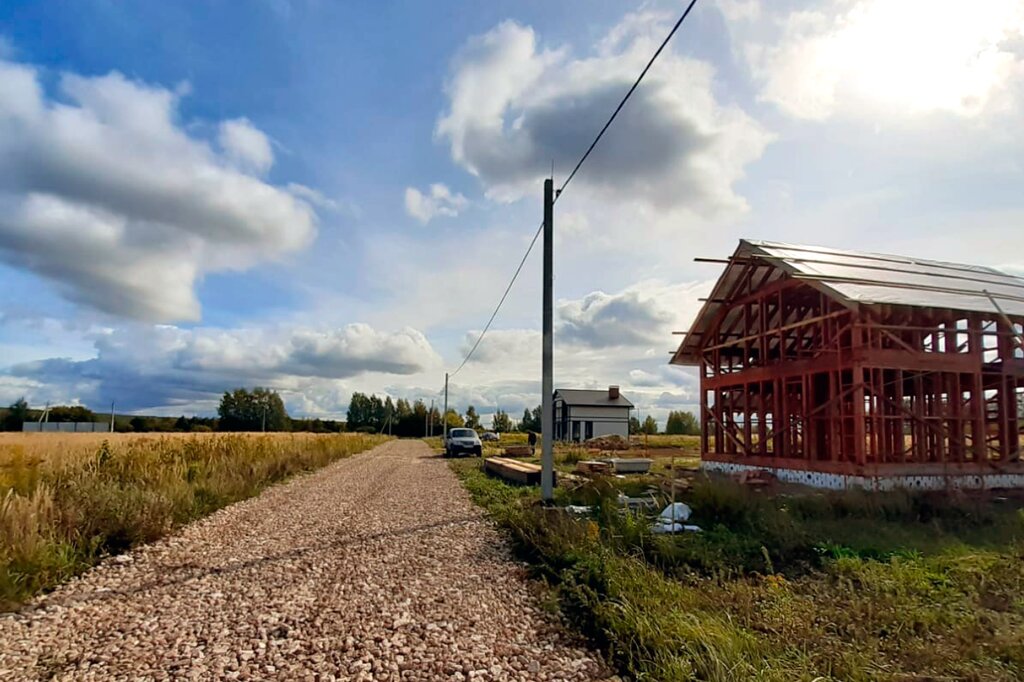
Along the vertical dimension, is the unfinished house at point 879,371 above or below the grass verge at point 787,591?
above

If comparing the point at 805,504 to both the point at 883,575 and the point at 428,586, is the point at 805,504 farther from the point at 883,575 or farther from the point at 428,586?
the point at 428,586

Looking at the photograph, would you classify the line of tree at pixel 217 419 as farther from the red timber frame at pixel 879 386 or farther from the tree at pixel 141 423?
the red timber frame at pixel 879 386

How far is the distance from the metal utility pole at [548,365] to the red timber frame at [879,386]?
7.03 m

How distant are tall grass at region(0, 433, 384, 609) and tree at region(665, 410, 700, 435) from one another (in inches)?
2454

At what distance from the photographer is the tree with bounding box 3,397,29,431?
6862 cm

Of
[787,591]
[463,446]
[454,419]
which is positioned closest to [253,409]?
[454,419]

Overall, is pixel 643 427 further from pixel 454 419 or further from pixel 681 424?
pixel 454 419

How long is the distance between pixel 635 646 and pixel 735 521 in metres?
5.68

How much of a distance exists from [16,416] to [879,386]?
88085mm

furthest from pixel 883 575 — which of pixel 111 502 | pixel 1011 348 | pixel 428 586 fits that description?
pixel 1011 348

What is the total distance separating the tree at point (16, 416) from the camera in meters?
68.6

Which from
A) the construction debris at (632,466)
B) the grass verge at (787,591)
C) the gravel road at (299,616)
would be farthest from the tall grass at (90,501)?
the construction debris at (632,466)

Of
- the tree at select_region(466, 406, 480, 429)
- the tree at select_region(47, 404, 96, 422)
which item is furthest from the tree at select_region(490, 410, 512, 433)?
the tree at select_region(47, 404, 96, 422)

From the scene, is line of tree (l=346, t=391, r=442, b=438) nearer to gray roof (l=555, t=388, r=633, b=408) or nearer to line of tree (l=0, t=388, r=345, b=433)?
line of tree (l=0, t=388, r=345, b=433)
